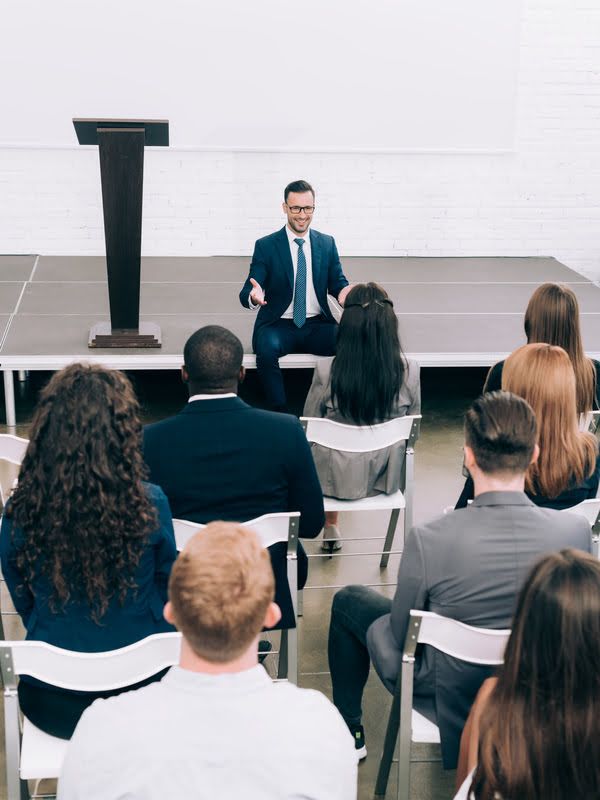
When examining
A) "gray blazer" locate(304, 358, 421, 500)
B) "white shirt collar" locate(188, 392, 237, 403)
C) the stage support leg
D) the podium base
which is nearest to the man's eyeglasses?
the podium base

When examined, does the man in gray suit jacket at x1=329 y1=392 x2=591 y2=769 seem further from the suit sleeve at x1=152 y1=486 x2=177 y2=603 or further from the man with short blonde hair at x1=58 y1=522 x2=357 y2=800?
the man with short blonde hair at x1=58 y1=522 x2=357 y2=800

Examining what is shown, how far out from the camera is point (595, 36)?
738 cm

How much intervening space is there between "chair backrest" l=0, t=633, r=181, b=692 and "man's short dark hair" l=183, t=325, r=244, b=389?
34.7 inches

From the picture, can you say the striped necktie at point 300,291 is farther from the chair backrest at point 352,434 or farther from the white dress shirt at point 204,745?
the white dress shirt at point 204,745

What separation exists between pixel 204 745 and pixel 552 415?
1573mm

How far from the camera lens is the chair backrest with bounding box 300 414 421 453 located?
321 cm

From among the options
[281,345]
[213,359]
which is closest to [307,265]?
[281,345]

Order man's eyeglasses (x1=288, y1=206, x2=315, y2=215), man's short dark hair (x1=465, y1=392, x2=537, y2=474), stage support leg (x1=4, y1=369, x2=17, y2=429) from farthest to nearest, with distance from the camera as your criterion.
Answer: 1. stage support leg (x1=4, y1=369, x2=17, y2=429)
2. man's eyeglasses (x1=288, y1=206, x2=315, y2=215)
3. man's short dark hair (x1=465, y1=392, x2=537, y2=474)

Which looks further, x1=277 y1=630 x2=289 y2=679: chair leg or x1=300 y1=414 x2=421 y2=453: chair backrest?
x1=300 y1=414 x2=421 y2=453: chair backrest

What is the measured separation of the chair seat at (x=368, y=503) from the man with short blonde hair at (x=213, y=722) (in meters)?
1.87

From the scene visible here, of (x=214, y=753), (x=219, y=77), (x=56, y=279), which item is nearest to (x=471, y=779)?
(x=214, y=753)

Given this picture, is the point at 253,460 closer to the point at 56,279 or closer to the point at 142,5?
the point at 56,279

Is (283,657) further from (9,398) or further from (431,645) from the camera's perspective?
(9,398)

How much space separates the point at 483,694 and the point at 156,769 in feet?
2.35
